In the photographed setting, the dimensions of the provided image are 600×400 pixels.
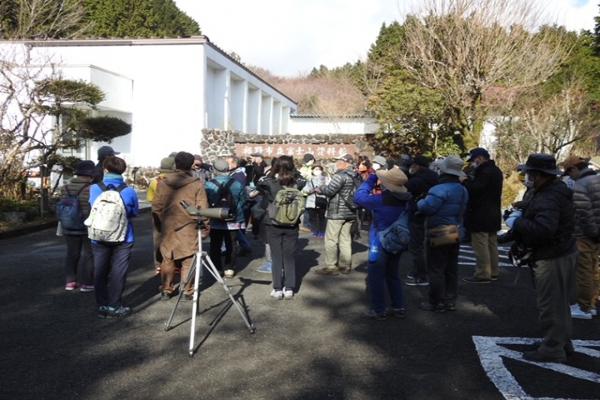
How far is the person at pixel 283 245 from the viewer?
6.46 meters

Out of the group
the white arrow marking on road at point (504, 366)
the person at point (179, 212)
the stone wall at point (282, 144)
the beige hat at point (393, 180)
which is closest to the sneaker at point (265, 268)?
the person at point (179, 212)

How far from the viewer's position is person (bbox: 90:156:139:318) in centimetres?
559

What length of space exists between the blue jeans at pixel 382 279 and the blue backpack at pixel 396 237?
0.34 feet

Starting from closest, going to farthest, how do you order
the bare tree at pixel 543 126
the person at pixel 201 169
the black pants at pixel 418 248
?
the black pants at pixel 418 248 < the person at pixel 201 169 < the bare tree at pixel 543 126

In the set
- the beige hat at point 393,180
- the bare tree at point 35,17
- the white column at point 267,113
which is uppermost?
the bare tree at point 35,17

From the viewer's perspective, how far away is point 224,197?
24.1 ft

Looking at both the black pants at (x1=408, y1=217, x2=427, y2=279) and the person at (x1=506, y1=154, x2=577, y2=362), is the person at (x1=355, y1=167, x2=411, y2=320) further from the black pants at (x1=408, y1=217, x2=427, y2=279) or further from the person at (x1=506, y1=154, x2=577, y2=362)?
the black pants at (x1=408, y1=217, x2=427, y2=279)

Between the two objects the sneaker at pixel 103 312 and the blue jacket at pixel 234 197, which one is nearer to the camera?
the sneaker at pixel 103 312

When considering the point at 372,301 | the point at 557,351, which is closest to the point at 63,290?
the point at 372,301

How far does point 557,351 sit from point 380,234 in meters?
1.95

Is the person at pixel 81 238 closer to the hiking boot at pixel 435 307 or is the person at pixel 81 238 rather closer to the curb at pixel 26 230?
the hiking boot at pixel 435 307

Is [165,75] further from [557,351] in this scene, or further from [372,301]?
[557,351]

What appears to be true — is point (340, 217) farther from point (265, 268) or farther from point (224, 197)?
point (224, 197)

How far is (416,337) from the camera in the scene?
206 inches
